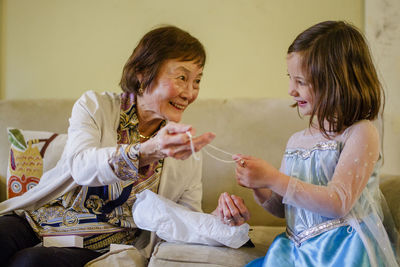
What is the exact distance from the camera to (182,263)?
1.09 metres

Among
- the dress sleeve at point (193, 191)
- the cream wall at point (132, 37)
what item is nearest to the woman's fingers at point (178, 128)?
the dress sleeve at point (193, 191)

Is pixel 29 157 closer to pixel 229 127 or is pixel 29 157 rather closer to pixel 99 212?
pixel 99 212

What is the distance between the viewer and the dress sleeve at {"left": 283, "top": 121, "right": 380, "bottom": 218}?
985 mm

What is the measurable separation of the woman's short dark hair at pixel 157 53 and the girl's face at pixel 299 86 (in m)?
0.36

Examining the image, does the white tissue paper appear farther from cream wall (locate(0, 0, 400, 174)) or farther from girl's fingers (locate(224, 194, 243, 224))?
cream wall (locate(0, 0, 400, 174))

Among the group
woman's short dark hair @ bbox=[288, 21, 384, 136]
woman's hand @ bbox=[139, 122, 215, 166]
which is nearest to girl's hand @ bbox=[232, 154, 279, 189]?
woman's hand @ bbox=[139, 122, 215, 166]

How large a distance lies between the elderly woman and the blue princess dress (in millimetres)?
178

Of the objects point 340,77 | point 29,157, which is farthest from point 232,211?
point 29,157

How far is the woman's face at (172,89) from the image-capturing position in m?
1.30

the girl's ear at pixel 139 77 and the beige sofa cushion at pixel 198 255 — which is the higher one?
the girl's ear at pixel 139 77

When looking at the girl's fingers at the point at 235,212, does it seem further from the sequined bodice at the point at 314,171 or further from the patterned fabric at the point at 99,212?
the patterned fabric at the point at 99,212

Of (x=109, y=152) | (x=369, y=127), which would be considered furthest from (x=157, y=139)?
(x=369, y=127)

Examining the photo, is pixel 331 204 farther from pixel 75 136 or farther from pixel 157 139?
Answer: pixel 75 136

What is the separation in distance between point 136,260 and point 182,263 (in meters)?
0.17
